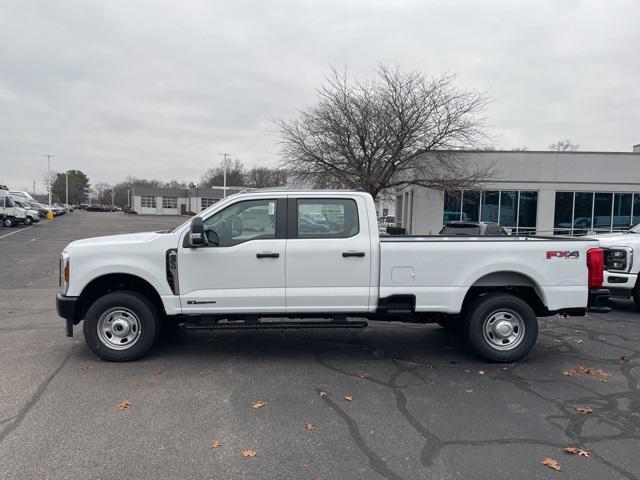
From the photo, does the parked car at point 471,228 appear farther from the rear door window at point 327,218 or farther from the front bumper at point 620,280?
the rear door window at point 327,218

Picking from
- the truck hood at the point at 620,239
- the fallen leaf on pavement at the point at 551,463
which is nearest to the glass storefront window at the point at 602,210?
the truck hood at the point at 620,239

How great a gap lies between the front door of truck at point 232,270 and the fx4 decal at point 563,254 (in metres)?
3.10

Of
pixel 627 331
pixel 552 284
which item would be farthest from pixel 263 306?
pixel 627 331

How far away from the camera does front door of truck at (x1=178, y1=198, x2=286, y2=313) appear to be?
5555 millimetres

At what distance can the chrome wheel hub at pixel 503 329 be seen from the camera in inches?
230

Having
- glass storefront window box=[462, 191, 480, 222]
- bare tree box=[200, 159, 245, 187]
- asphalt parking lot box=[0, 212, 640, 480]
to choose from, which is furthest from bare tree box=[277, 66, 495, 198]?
bare tree box=[200, 159, 245, 187]

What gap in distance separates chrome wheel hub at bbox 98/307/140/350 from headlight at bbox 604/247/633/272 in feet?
26.7

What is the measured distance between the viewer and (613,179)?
24.6m

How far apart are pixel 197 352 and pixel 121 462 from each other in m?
2.72

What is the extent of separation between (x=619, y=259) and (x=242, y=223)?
710 centimetres

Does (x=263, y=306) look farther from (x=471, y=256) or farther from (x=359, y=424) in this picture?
(x=471, y=256)

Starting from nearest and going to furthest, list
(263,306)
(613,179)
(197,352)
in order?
(263,306)
(197,352)
(613,179)

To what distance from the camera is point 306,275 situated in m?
5.61

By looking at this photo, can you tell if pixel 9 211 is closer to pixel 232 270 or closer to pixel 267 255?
pixel 232 270
